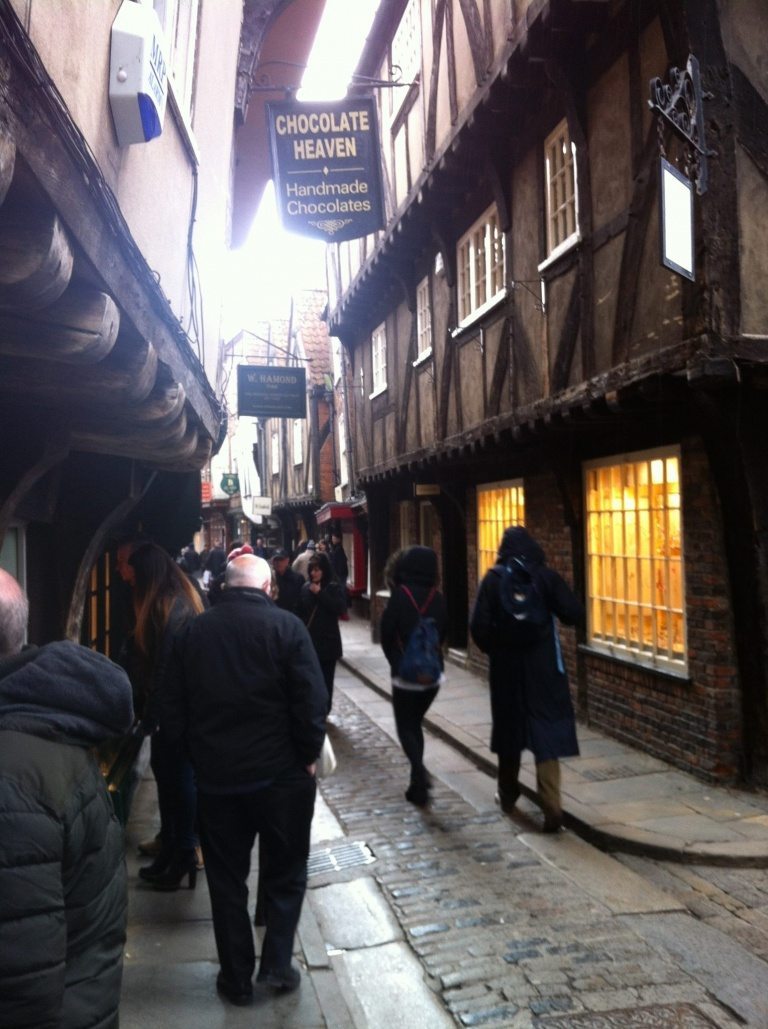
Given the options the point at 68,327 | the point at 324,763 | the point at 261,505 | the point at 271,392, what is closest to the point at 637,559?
the point at 324,763

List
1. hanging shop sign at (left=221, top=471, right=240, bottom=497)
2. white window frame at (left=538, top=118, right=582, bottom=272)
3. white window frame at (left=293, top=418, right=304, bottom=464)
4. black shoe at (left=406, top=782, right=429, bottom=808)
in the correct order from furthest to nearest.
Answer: hanging shop sign at (left=221, top=471, right=240, bottom=497) → white window frame at (left=293, top=418, right=304, bottom=464) → white window frame at (left=538, top=118, right=582, bottom=272) → black shoe at (left=406, top=782, right=429, bottom=808)

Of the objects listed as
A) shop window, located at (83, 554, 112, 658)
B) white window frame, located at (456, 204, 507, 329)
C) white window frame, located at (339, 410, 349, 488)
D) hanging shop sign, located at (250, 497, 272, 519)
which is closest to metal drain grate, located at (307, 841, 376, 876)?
shop window, located at (83, 554, 112, 658)

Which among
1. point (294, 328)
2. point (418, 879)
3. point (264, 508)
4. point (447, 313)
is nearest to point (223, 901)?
point (418, 879)

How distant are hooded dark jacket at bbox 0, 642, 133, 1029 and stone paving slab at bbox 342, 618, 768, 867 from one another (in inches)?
171

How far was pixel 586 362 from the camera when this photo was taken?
307 inches

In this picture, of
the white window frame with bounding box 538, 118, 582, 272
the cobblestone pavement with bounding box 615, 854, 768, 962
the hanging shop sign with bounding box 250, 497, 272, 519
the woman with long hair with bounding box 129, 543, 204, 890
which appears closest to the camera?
the cobblestone pavement with bounding box 615, 854, 768, 962

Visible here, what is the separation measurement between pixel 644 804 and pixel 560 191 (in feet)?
18.2

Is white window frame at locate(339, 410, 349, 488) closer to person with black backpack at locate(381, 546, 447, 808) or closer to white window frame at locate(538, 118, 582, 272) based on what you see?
white window frame at locate(538, 118, 582, 272)

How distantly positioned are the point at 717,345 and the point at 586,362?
184cm

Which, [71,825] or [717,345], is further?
[717,345]

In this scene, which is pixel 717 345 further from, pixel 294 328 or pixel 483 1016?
pixel 294 328

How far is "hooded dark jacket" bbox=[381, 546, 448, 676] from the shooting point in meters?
6.66

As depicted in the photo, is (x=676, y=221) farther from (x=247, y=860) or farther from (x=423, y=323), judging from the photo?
(x=423, y=323)

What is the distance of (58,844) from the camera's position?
1807 millimetres
